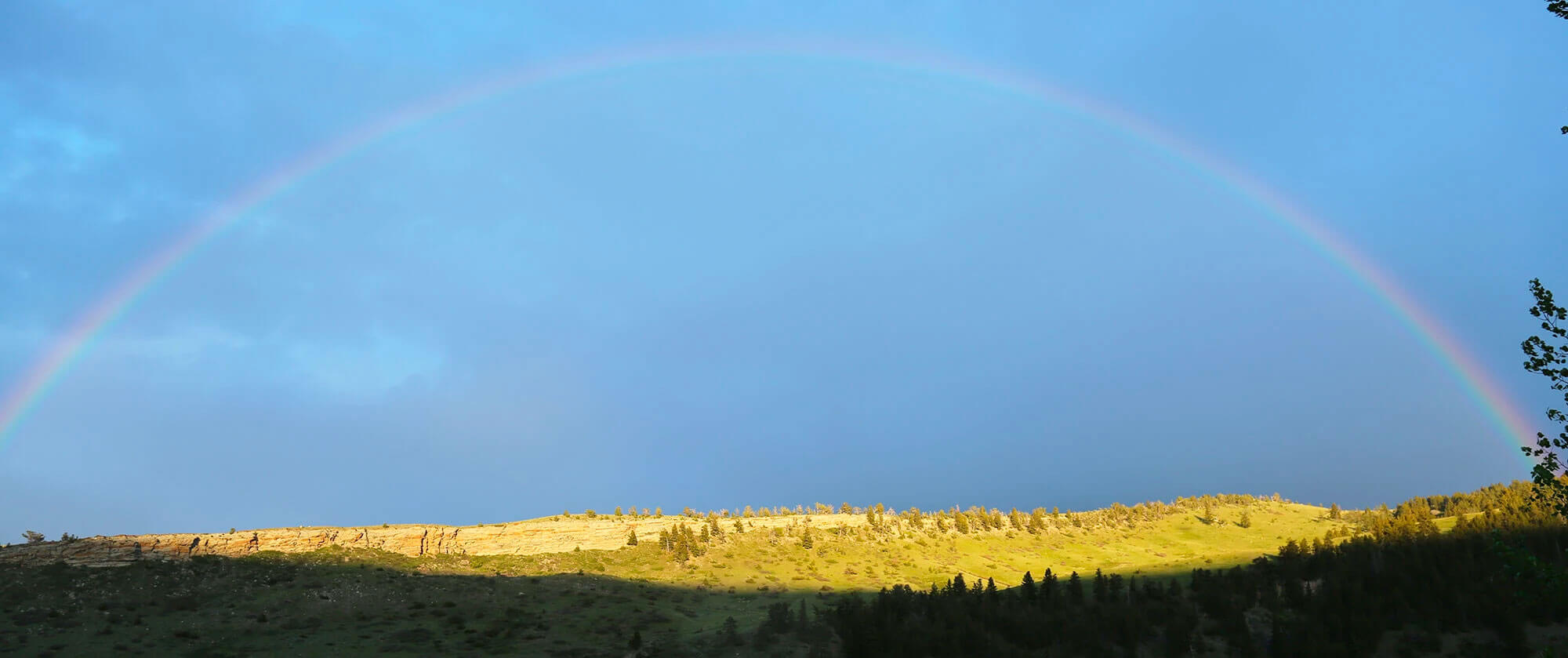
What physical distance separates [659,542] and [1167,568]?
48605mm

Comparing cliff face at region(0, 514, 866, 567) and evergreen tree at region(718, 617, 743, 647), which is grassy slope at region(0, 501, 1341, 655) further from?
cliff face at region(0, 514, 866, 567)

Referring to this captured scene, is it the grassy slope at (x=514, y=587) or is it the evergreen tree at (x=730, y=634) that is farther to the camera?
the grassy slope at (x=514, y=587)

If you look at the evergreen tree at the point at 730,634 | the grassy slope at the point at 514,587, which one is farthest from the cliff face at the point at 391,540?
the evergreen tree at the point at 730,634

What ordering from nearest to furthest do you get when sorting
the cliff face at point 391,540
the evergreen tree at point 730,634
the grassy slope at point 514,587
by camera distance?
the evergreen tree at point 730,634 → the grassy slope at point 514,587 → the cliff face at point 391,540

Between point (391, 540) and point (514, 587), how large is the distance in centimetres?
2089

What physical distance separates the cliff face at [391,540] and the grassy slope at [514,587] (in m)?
2.70

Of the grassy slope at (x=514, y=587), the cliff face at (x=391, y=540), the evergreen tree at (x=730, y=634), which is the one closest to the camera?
the evergreen tree at (x=730, y=634)

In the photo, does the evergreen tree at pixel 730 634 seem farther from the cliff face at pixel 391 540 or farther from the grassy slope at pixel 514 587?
the cliff face at pixel 391 540

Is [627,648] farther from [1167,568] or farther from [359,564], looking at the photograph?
[1167,568]

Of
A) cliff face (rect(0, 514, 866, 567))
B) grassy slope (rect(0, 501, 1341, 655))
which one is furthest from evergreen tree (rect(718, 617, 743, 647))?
cliff face (rect(0, 514, 866, 567))

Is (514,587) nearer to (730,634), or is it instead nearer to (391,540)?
(391,540)

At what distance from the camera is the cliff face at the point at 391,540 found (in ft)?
194

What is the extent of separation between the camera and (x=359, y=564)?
6575 cm

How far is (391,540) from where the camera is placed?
74.8 metres
